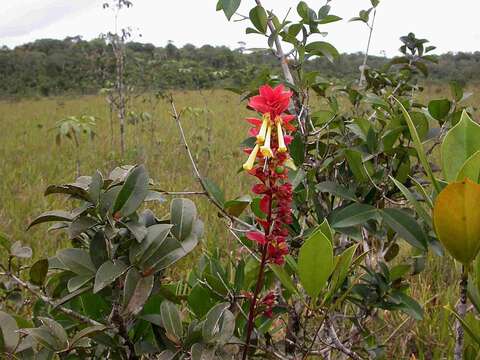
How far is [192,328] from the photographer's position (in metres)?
0.73

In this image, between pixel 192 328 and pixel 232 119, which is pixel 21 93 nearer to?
pixel 232 119

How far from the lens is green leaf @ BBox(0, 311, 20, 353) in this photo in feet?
2.38

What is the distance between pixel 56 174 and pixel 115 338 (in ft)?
11.0

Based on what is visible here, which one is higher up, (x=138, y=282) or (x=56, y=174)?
(x=138, y=282)

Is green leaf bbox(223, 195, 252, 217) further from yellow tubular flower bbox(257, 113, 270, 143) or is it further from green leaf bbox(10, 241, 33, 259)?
green leaf bbox(10, 241, 33, 259)

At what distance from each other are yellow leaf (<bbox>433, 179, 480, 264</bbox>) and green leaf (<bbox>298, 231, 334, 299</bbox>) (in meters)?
0.14

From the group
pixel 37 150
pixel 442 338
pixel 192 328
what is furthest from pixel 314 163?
pixel 37 150

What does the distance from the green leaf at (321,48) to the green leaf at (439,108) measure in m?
0.28

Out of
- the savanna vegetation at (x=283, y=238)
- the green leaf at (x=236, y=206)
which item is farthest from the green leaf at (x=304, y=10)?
the green leaf at (x=236, y=206)

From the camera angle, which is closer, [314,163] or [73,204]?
[314,163]

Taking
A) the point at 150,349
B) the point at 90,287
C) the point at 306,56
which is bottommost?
the point at 150,349

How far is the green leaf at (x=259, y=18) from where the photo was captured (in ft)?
3.36

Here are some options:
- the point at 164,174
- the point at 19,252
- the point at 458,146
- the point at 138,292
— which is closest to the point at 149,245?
the point at 138,292

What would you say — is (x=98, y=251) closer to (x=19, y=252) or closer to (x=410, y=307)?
(x=19, y=252)
